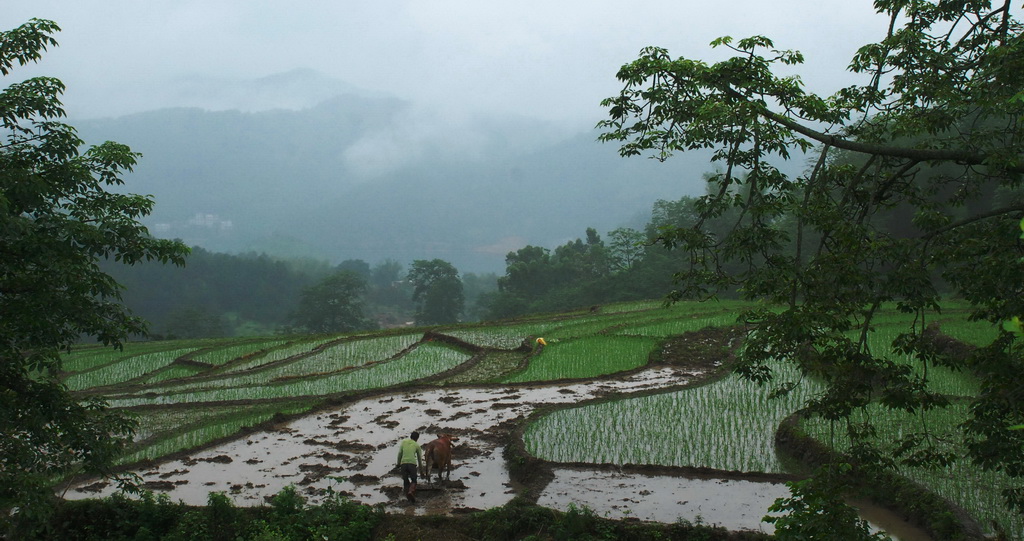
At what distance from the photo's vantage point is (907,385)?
15.6 feet

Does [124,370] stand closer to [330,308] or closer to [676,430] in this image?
[676,430]

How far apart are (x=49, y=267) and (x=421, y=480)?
4.95 meters

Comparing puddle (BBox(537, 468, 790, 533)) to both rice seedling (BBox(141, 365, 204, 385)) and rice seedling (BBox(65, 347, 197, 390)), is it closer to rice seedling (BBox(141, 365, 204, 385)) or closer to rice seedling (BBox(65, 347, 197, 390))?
rice seedling (BBox(141, 365, 204, 385))

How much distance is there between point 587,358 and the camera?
56.2 ft

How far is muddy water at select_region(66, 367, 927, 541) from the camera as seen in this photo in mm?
7754

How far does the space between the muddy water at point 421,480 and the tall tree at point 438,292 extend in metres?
45.6

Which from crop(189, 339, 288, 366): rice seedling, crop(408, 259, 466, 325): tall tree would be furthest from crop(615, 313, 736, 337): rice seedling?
crop(408, 259, 466, 325): tall tree

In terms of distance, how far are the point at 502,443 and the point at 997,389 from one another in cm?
Result: 715

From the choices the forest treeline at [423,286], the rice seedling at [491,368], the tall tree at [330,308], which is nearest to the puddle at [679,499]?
the rice seedling at [491,368]

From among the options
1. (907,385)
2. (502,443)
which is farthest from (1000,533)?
(502,443)

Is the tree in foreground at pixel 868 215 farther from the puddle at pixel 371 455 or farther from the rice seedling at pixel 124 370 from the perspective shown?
the rice seedling at pixel 124 370

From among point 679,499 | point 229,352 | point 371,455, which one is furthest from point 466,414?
point 229,352

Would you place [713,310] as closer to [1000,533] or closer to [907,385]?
[1000,533]

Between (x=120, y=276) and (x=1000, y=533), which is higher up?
(x=120, y=276)
